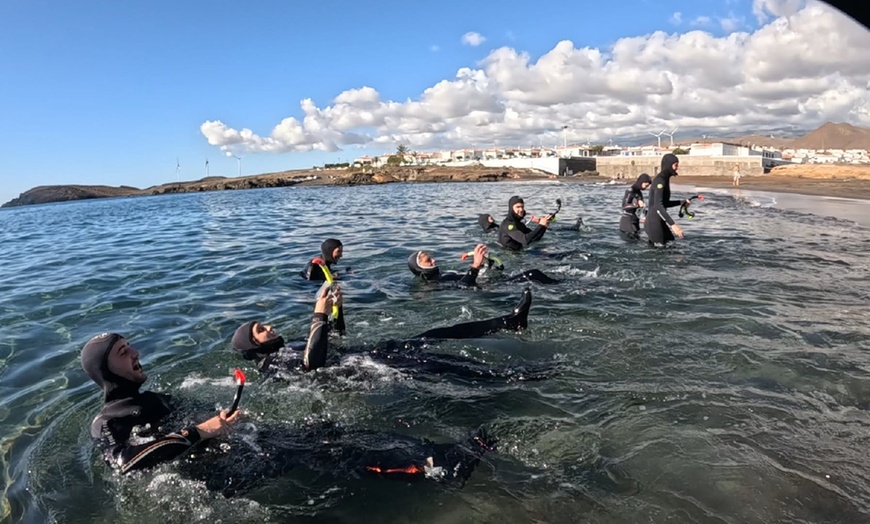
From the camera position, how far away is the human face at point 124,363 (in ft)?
12.8

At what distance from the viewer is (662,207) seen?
1205 cm

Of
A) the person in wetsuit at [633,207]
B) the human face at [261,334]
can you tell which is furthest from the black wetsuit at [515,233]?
the human face at [261,334]

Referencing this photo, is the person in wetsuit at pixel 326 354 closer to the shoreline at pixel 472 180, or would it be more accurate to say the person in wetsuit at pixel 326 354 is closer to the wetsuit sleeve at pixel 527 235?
the wetsuit sleeve at pixel 527 235

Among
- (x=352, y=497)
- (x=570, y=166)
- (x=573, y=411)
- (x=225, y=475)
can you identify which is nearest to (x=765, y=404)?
(x=573, y=411)

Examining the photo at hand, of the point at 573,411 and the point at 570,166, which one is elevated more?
the point at 570,166

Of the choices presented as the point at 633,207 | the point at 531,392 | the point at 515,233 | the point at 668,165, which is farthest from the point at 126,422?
the point at 633,207

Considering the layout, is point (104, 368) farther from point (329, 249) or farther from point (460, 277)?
point (460, 277)

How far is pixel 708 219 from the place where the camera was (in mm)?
18938

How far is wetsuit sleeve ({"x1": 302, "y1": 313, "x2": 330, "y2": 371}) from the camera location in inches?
202

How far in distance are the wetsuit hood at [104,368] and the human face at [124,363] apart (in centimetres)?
2

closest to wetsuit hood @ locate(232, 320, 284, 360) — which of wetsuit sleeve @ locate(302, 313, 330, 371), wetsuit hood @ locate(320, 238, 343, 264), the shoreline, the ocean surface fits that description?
the ocean surface

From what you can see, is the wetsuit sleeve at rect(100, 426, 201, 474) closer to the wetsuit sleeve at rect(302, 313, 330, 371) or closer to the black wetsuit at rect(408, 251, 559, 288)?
the wetsuit sleeve at rect(302, 313, 330, 371)

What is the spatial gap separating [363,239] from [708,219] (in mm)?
13064

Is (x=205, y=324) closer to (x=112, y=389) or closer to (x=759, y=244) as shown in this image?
(x=112, y=389)
